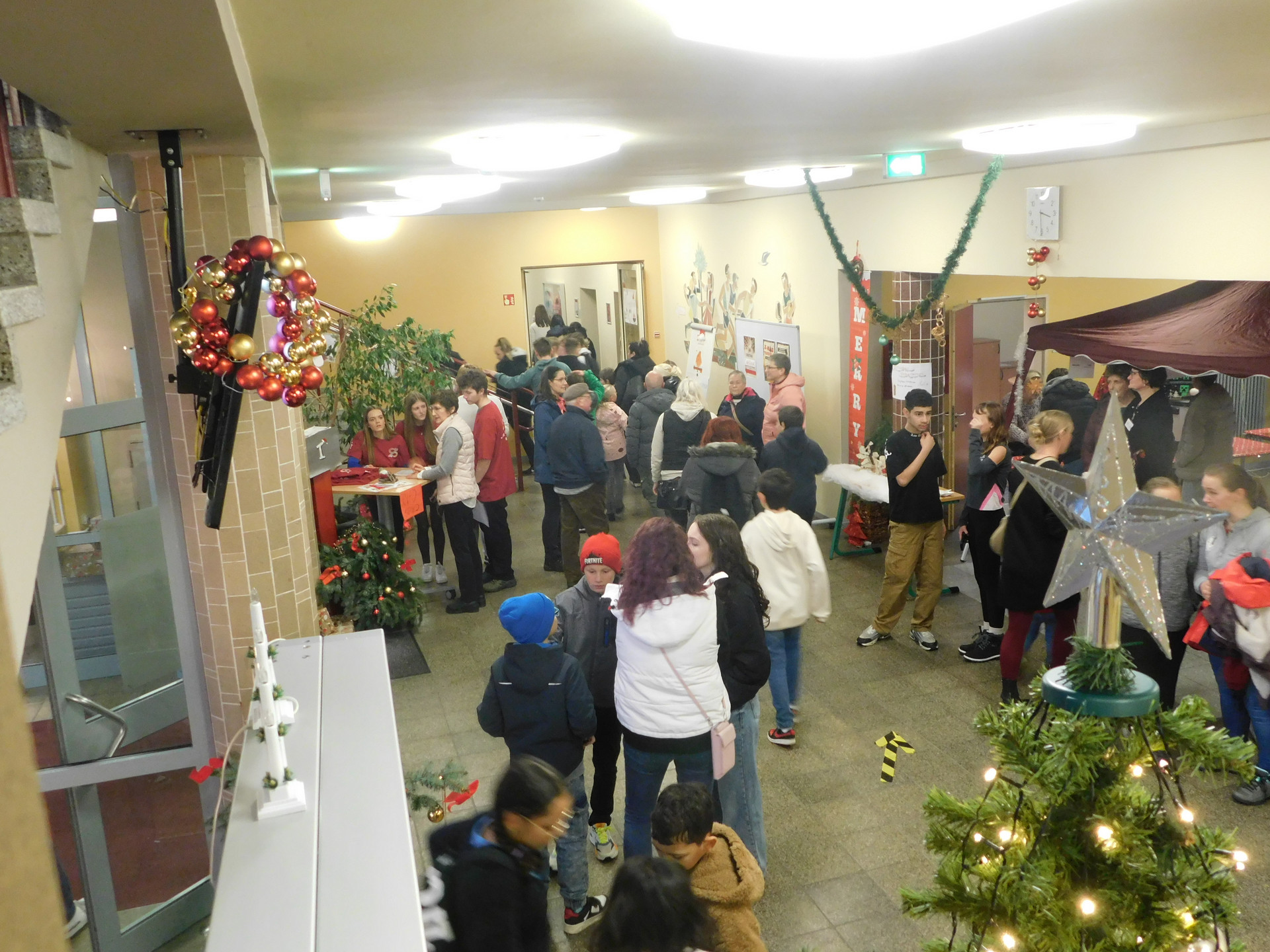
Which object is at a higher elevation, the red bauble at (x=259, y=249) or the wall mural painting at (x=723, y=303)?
the red bauble at (x=259, y=249)

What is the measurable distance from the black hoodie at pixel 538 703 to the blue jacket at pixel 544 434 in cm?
390

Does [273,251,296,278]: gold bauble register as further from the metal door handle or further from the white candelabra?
the metal door handle

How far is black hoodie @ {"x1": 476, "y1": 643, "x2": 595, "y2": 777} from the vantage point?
11.0ft

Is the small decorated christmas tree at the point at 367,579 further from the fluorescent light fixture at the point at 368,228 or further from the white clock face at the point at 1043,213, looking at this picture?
the fluorescent light fixture at the point at 368,228

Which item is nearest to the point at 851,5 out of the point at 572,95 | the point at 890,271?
the point at 572,95

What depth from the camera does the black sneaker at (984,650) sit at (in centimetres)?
596

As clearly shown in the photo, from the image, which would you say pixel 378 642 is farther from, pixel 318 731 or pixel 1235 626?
pixel 1235 626

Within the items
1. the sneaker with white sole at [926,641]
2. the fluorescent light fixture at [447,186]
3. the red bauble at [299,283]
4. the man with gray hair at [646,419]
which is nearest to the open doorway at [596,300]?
the man with gray hair at [646,419]

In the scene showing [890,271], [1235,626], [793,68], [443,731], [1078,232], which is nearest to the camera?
[793,68]

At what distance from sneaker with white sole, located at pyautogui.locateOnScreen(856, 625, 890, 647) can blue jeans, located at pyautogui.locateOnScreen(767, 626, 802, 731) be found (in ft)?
4.26

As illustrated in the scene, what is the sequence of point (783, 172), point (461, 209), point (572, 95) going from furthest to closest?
point (461, 209)
point (783, 172)
point (572, 95)

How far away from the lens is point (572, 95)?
2660 mm

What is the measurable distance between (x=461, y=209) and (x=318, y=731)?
28.7ft

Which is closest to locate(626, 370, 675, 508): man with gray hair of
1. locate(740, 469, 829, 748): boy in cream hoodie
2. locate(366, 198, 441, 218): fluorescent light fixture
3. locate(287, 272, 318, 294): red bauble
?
locate(366, 198, 441, 218): fluorescent light fixture
